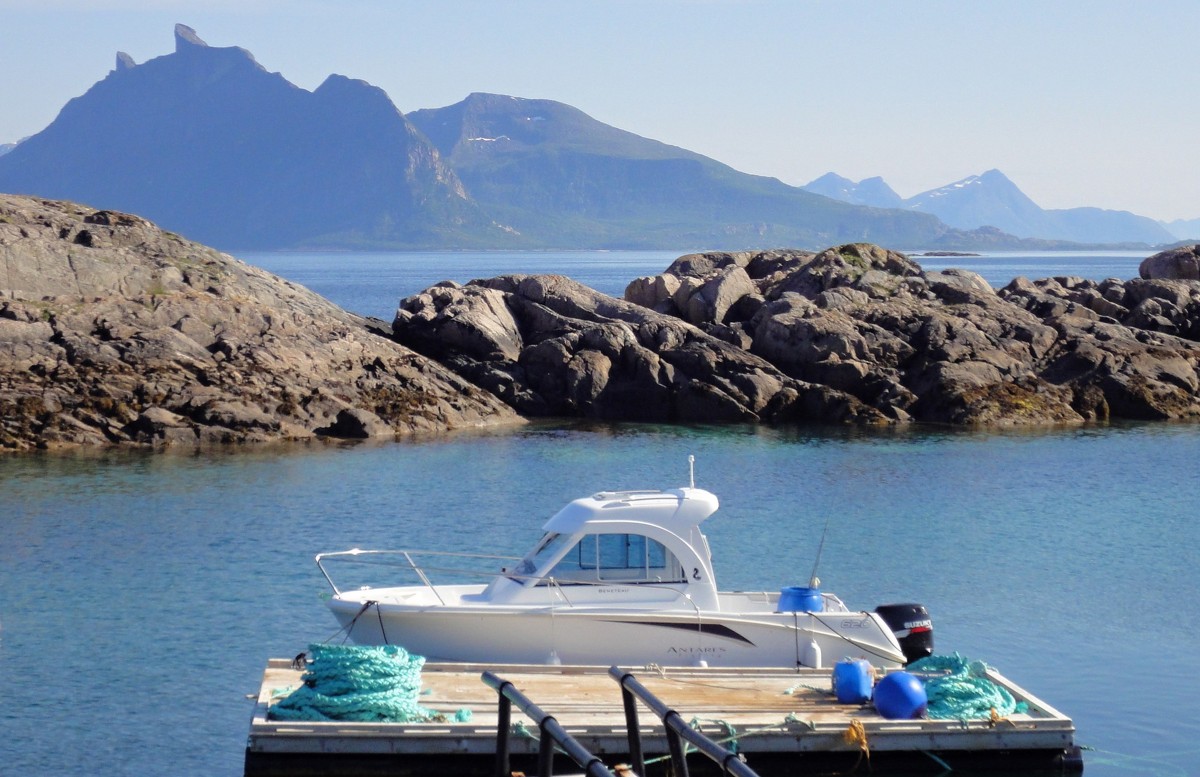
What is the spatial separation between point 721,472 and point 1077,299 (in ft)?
86.3

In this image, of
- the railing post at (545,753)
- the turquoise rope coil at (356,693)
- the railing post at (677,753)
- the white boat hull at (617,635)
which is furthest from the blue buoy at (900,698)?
the railing post at (545,753)

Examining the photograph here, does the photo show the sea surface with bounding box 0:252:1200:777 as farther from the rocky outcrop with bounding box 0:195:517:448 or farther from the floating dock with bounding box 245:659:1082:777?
the rocky outcrop with bounding box 0:195:517:448

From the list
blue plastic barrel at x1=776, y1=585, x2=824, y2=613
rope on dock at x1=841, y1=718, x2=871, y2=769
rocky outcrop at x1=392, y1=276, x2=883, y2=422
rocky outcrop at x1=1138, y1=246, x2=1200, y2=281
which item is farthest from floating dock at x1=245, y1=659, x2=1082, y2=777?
rocky outcrop at x1=1138, y1=246, x2=1200, y2=281

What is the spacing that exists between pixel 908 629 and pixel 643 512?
12.8ft

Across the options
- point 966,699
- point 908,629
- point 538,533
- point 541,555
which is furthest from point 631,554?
point 538,533

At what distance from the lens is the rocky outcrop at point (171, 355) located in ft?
129

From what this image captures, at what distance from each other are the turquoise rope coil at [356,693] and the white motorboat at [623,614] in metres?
2.43

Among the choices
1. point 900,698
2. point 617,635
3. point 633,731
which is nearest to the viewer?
point 633,731

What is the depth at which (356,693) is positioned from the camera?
15.4 metres

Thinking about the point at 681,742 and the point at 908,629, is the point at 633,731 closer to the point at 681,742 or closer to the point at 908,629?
the point at 681,742

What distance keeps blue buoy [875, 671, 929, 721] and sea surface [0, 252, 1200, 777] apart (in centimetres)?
222

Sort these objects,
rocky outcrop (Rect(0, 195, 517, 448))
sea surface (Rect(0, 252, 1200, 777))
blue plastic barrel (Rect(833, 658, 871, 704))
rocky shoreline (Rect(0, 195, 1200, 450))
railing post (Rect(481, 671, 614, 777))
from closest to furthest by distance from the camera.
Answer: railing post (Rect(481, 671, 614, 777)) → blue plastic barrel (Rect(833, 658, 871, 704)) → sea surface (Rect(0, 252, 1200, 777)) → rocky outcrop (Rect(0, 195, 517, 448)) → rocky shoreline (Rect(0, 195, 1200, 450))

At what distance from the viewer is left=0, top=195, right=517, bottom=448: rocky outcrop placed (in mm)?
39188

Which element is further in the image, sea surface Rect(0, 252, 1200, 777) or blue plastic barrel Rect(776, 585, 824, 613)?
blue plastic barrel Rect(776, 585, 824, 613)
